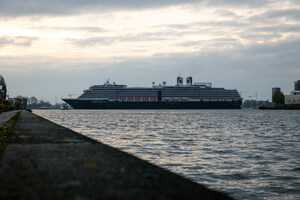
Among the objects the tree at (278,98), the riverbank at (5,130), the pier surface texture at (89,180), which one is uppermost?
the tree at (278,98)

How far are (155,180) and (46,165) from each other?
126cm

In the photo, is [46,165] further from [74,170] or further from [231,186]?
[231,186]

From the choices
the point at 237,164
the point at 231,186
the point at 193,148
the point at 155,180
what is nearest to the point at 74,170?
the point at 155,180

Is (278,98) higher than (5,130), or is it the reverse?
(278,98)

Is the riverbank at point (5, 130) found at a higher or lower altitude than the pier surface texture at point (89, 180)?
lower

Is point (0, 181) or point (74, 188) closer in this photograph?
point (74, 188)

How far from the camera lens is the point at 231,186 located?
9617 millimetres

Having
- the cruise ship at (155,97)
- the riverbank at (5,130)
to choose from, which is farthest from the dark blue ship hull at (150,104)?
the riverbank at (5,130)

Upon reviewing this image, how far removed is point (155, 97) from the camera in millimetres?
139750

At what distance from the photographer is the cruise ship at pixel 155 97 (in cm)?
13938

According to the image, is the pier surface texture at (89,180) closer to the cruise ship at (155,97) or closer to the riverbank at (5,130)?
the riverbank at (5,130)

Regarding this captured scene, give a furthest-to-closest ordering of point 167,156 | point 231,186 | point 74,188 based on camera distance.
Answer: point 167,156, point 231,186, point 74,188

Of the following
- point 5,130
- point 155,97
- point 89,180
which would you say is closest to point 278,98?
point 155,97

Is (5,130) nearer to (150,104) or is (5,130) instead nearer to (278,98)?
(150,104)
